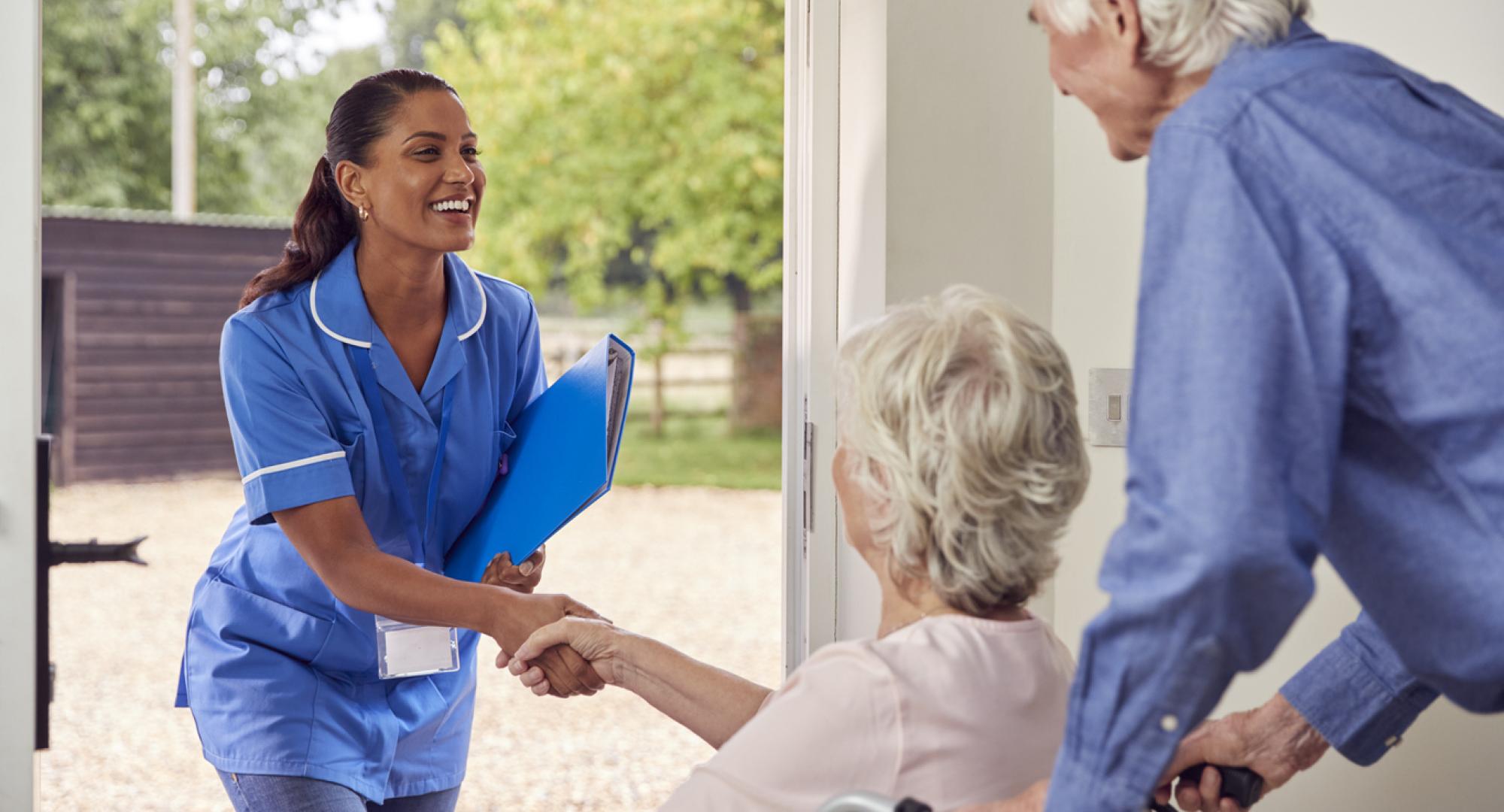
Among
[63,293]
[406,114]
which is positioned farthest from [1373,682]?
[63,293]

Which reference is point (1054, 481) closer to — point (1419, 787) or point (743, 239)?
point (1419, 787)

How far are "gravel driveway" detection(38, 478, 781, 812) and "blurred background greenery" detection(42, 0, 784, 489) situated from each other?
2757 mm

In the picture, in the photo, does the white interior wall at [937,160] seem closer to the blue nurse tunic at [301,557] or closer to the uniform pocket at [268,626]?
the blue nurse tunic at [301,557]

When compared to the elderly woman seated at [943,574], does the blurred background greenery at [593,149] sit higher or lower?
higher

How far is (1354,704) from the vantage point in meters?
1.33

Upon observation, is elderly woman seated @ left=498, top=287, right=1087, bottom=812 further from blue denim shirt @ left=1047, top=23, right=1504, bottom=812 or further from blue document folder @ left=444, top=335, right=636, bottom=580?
blue document folder @ left=444, top=335, right=636, bottom=580

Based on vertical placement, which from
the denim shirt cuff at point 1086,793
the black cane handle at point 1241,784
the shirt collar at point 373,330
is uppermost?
the shirt collar at point 373,330

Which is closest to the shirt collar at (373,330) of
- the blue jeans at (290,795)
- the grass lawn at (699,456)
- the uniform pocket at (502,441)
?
the uniform pocket at (502,441)

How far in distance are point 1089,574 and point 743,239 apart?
992 centimetres

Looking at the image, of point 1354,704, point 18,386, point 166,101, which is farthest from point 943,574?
A: point 166,101

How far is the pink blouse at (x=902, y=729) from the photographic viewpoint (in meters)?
1.13

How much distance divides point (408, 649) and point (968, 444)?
978 millimetres

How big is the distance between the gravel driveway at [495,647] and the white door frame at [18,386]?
3.21 feet

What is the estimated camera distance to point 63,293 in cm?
969
